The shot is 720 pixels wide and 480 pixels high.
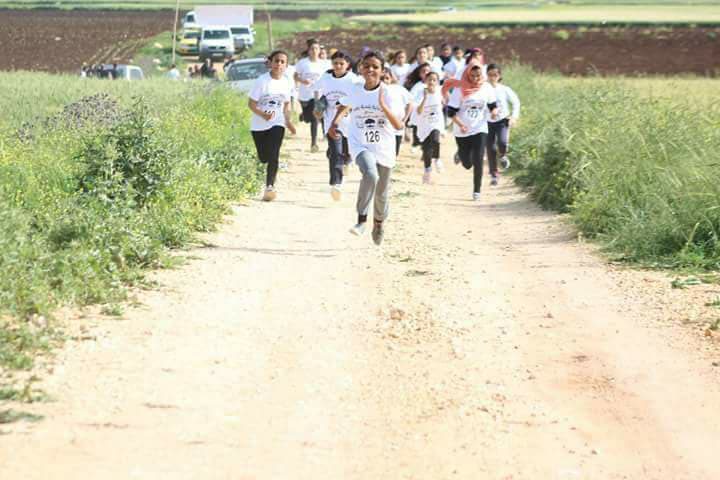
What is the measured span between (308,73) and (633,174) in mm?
8646

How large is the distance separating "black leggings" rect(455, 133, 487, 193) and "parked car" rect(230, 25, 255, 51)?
49.5 m

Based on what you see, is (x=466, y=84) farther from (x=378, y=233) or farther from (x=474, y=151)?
(x=378, y=233)

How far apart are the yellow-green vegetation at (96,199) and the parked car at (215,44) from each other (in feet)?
140

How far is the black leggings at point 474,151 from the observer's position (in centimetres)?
1738

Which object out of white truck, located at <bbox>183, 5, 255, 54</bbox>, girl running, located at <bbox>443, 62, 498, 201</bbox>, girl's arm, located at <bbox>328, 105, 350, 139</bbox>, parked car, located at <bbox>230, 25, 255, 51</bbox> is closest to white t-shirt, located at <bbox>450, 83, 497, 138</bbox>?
girl running, located at <bbox>443, 62, 498, 201</bbox>

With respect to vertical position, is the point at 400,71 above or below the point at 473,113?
below

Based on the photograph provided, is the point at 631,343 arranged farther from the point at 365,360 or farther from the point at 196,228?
the point at 196,228

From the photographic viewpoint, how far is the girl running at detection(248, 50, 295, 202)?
15.8m

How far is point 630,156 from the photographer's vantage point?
1539cm

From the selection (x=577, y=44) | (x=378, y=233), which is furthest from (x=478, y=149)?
(x=577, y=44)

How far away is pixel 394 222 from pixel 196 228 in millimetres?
2516

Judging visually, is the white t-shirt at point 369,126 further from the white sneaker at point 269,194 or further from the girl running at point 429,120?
the girl running at point 429,120

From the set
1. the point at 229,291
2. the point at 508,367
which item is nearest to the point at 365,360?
the point at 508,367

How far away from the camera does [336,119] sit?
1443cm
